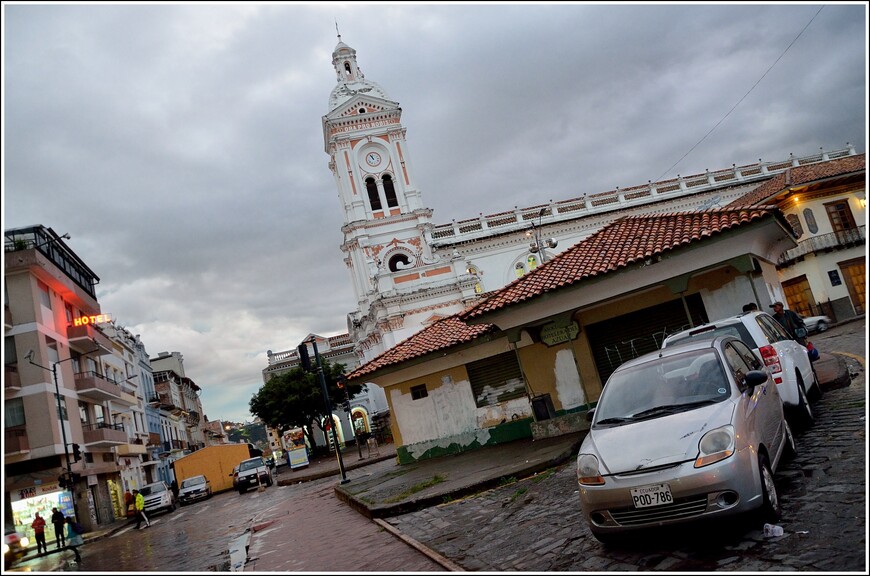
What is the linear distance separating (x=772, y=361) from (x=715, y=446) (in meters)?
3.71

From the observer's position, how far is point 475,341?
1739 centimetres

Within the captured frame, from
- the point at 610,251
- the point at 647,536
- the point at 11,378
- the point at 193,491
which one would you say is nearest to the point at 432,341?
the point at 610,251

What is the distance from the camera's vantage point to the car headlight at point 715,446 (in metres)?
5.49

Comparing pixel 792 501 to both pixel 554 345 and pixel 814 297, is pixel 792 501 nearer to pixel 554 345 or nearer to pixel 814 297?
pixel 554 345

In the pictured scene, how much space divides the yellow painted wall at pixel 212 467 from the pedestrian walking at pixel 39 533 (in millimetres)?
36210

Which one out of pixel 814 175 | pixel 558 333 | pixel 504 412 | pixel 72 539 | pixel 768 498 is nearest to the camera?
pixel 72 539

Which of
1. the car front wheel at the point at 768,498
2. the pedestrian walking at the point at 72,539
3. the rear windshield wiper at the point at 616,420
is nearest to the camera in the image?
the pedestrian walking at the point at 72,539

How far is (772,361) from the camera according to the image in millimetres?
8648

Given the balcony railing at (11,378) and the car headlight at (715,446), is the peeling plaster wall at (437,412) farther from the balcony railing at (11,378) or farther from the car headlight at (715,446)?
the balcony railing at (11,378)

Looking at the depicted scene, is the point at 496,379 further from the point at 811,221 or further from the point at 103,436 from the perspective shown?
the point at 103,436

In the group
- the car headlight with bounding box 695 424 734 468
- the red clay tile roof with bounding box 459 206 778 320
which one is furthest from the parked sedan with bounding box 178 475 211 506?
the car headlight with bounding box 695 424 734 468

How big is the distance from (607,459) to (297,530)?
830 centimetres

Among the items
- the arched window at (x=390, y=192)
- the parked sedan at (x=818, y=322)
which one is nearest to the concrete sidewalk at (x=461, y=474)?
the parked sedan at (x=818, y=322)

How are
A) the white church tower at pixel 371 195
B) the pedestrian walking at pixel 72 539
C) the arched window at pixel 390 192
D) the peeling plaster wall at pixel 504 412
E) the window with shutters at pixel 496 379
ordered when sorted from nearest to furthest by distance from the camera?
the pedestrian walking at pixel 72 539 < the peeling plaster wall at pixel 504 412 < the window with shutters at pixel 496 379 < the white church tower at pixel 371 195 < the arched window at pixel 390 192
